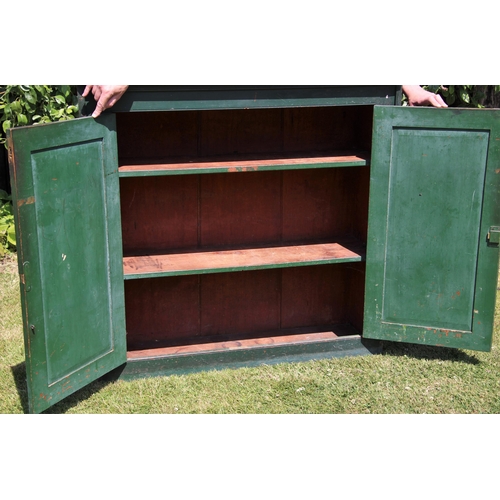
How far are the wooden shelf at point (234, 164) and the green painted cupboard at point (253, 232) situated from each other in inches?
0.6

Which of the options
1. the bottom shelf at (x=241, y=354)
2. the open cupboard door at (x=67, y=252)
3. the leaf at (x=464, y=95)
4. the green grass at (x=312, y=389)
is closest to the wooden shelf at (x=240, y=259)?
the open cupboard door at (x=67, y=252)

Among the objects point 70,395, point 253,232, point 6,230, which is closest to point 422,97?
point 253,232

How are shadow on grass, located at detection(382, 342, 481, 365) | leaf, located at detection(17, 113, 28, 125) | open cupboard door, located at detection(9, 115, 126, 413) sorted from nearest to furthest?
1. open cupboard door, located at detection(9, 115, 126, 413)
2. shadow on grass, located at detection(382, 342, 481, 365)
3. leaf, located at detection(17, 113, 28, 125)

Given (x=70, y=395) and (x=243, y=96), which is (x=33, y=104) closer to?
(x=243, y=96)

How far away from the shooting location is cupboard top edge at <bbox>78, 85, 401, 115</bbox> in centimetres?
448

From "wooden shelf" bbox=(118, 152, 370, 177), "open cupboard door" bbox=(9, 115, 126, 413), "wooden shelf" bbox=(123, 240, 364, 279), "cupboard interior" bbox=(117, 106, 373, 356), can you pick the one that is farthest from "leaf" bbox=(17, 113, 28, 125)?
"open cupboard door" bbox=(9, 115, 126, 413)

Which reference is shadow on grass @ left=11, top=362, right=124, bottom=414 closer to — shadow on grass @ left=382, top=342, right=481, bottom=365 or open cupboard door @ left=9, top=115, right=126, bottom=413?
open cupboard door @ left=9, top=115, right=126, bottom=413

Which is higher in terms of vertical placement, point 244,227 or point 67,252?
point 67,252

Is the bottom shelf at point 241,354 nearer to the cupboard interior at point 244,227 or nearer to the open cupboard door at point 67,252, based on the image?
the cupboard interior at point 244,227

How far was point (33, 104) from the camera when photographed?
714 centimetres

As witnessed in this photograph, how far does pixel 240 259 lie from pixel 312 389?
995 mm

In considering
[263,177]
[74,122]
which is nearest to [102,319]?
[74,122]

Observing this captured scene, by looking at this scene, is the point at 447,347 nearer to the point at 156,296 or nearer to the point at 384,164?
the point at 384,164

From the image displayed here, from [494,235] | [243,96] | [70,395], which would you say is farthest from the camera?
[494,235]
